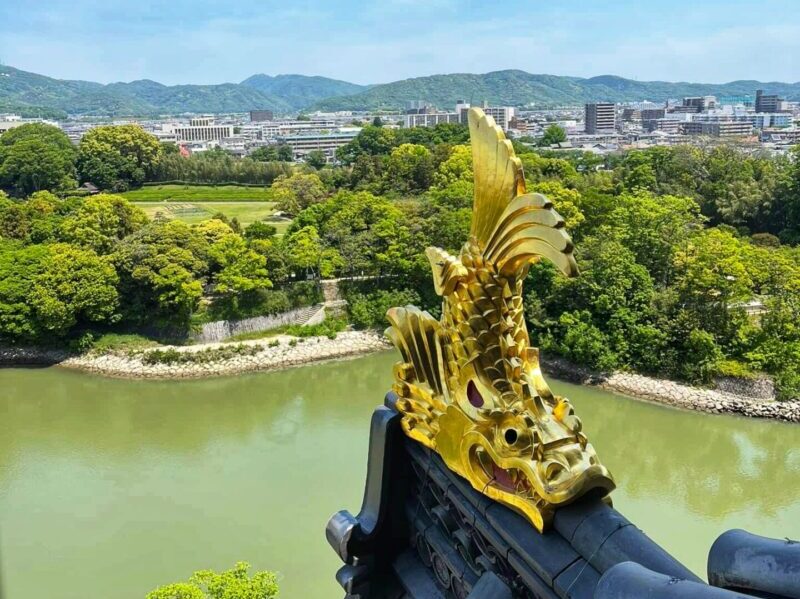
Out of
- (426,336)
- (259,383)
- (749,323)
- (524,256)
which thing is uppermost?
(524,256)

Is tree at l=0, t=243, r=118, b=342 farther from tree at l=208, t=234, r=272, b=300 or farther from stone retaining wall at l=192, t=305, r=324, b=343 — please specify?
tree at l=208, t=234, r=272, b=300

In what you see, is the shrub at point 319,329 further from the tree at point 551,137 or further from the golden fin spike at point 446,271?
the tree at point 551,137

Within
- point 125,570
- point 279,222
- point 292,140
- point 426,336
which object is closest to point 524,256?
point 426,336

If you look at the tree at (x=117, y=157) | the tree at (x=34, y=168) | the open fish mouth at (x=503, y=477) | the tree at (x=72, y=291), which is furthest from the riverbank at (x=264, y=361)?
the tree at (x=117, y=157)

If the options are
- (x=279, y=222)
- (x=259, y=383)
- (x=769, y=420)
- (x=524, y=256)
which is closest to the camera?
(x=524, y=256)

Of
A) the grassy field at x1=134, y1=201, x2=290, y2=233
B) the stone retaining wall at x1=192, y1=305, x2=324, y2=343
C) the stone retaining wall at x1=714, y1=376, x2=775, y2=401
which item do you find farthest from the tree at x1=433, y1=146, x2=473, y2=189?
the stone retaining wall at x1=714, y1=376, x2=775, y2=401

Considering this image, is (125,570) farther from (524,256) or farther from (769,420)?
(769,420)

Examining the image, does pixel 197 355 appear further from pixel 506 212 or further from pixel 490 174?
pixel 506 212
